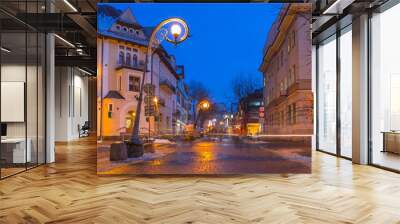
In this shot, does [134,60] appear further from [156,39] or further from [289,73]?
[289,73]

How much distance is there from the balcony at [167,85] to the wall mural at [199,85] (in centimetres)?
2

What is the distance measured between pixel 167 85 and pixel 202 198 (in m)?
2.44

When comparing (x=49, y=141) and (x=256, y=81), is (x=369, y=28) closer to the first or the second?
(x=256, y=81)

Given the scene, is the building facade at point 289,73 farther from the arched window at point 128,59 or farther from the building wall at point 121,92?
the arched window at point 128,59

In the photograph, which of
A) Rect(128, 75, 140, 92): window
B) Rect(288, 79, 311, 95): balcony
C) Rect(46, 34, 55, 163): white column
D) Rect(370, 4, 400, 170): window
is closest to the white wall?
Rect(46, 34, 55, 163): white column

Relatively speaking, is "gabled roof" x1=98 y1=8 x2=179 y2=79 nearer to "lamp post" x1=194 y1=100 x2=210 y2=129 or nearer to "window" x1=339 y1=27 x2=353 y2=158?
"lamp post" x1=194 y1=100 x2=210 y2=129

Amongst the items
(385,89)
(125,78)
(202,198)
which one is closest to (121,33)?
(125,78)

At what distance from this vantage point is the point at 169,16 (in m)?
6.39

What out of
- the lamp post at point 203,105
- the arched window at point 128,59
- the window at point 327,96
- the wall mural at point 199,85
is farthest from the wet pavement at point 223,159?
the window at point 327,96

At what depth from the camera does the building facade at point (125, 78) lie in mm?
6301

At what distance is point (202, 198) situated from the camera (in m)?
4.83

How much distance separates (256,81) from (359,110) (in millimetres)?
3019

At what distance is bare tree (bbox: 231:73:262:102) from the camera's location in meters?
6.53

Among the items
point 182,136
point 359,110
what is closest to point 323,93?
point 359,110
